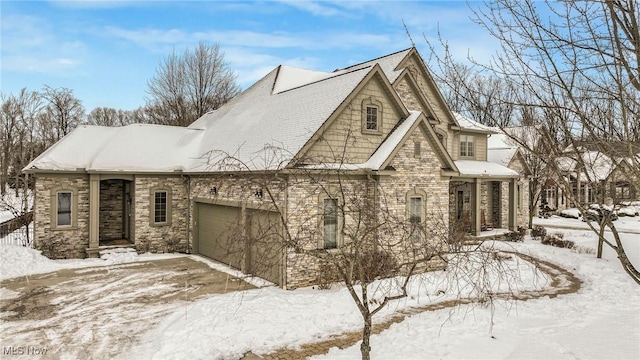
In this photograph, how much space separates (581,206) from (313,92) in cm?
1237

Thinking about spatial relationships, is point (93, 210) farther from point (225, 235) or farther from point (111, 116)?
point (111, 116)

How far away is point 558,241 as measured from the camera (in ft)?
67.5

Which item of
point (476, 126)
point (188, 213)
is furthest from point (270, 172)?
point (188, 213)

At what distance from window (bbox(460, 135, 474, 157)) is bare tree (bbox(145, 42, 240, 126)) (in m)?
22.7

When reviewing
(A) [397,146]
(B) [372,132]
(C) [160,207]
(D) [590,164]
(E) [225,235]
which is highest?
(B) [372,132]

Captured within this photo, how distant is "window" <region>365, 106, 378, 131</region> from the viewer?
1423cm

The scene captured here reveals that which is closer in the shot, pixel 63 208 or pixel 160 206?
pixel 63 208

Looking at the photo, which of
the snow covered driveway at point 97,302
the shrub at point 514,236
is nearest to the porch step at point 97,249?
the snow covered driveway at point 97,302

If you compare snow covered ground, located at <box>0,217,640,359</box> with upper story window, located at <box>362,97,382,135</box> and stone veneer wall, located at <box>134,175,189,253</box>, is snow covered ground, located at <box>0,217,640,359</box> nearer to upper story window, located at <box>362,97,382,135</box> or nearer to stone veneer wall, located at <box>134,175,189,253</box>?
upper story window, located at <box>362,97,382,135</box>

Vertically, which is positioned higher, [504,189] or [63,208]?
[504,189]

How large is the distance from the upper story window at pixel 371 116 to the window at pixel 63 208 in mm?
12873

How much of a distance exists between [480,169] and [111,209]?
2014cm

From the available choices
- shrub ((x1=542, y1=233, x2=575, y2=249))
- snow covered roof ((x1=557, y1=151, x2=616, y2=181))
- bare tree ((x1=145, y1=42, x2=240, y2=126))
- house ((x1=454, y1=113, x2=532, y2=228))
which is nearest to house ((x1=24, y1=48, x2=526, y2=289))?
house ((x1=454, y1=113, x2=532, y2=228))

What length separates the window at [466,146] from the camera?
24.8 meters
